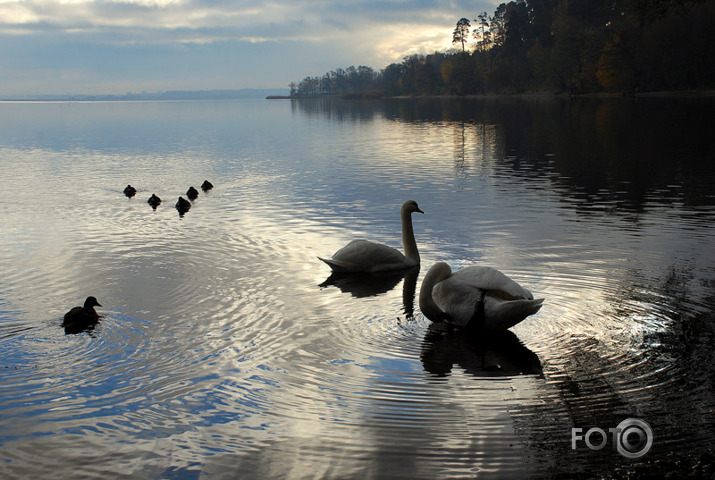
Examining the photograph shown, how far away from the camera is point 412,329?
9312 mm

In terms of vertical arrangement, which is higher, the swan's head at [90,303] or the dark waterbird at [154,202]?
the swan's head at [90,303]

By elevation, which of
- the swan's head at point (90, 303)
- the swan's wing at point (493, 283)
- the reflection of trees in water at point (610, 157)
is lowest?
the reflection of trees in water at point (610, 157)

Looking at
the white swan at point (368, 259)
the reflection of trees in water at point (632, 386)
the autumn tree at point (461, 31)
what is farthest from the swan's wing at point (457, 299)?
the autumn tree at point (461, 31)

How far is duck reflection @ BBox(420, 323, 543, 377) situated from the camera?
784cm

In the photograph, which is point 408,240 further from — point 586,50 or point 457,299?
point 586,50

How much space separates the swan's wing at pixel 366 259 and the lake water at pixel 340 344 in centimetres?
41

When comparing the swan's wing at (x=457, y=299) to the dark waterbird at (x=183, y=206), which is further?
the dark waterbird at (x=183, y=206)

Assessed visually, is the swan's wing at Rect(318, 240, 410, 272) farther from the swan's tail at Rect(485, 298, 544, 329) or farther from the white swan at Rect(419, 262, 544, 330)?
the swan's tail at Rect(485, 298, 544, 329)

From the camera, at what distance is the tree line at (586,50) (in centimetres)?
9712

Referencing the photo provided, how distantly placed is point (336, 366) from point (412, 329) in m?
1.69

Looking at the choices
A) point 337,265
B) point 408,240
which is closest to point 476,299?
point 337,265

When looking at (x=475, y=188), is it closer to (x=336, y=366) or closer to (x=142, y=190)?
(x=142, y=190)

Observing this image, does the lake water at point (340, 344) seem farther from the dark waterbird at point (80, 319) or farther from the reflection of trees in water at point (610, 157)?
the reflection of trees in water at point (610, 157)

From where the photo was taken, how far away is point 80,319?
31.3 feet
